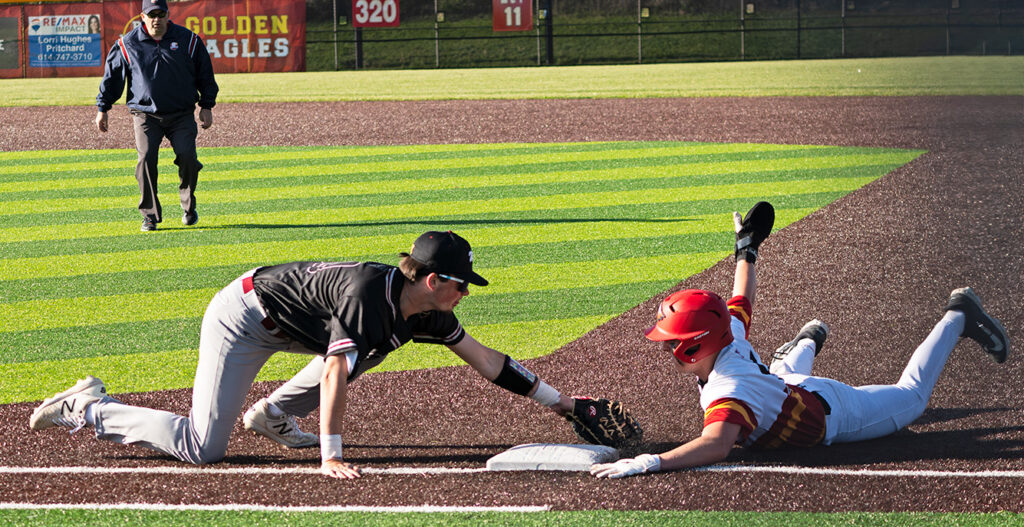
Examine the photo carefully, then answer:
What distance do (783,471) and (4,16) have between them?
3116 cm

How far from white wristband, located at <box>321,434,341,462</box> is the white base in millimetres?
664

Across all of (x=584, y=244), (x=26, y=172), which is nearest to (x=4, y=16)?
(x=26, y=172)

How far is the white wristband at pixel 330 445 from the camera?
4391mm

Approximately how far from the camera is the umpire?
392 inches

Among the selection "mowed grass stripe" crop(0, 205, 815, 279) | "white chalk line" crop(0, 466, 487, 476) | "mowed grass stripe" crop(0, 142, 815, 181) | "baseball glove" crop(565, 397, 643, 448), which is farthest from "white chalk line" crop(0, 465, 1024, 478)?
"mowed grass stripe" crop(0, 142, 815, 181)

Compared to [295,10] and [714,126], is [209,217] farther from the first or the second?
[295,10]

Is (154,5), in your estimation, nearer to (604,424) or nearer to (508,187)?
(508,187)

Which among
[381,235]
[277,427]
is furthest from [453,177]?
[277,427]

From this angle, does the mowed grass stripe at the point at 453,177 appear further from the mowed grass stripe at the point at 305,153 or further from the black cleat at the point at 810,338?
the black cleat at the point at 810,338

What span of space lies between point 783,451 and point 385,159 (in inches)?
429

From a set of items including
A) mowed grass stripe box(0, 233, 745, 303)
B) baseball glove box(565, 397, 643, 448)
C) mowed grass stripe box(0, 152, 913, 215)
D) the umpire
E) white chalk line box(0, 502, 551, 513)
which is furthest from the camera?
mowed grass stripe box(0, 152, 913, 215)

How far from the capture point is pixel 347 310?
433 centimetres

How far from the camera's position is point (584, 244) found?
9.55 meters

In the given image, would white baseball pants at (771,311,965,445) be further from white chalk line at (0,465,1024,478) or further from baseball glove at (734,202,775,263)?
baseball glove at (734,202,775,263)
